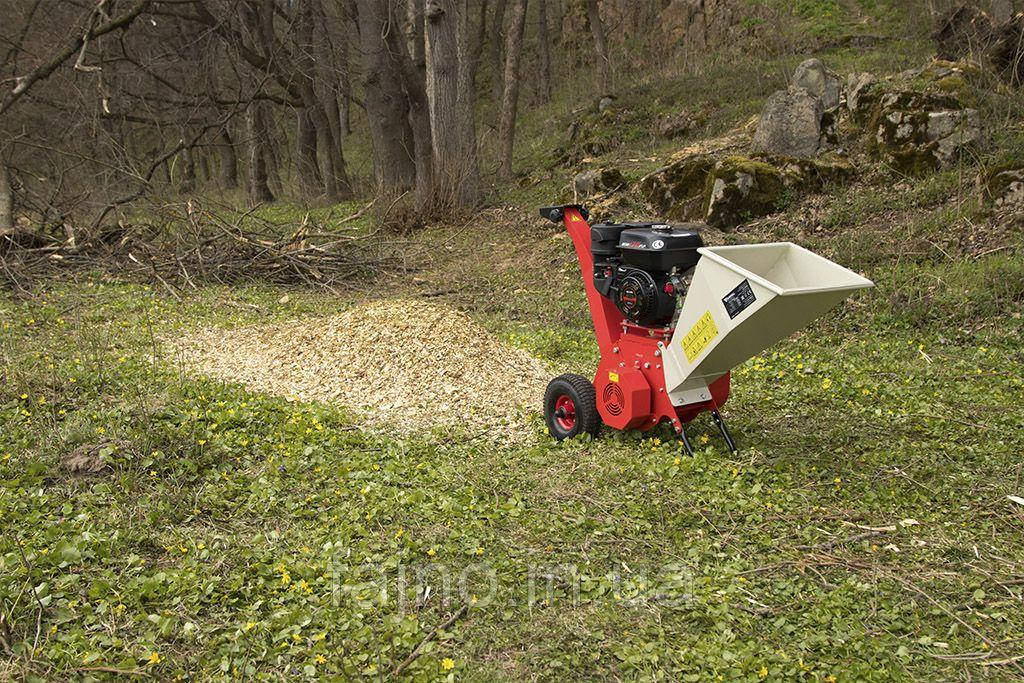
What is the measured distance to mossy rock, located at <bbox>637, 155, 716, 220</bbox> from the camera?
9.53 m

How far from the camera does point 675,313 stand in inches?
169

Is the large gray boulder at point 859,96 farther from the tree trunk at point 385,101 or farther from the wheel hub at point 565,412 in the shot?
the tree trunk at point 385,101

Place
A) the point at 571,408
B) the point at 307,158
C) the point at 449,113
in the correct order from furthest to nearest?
the point at 307,158
the point at 449,113
the point at 571,408

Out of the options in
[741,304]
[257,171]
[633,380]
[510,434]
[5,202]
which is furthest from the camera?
[257,171]

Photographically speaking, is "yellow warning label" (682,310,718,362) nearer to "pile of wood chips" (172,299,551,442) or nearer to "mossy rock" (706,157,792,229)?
"pile of wood chips" (172,299,551,442)

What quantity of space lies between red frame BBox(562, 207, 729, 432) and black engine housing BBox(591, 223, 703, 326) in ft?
0.35

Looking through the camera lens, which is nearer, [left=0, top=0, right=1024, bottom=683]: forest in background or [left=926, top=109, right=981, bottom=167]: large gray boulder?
[left=0, top=0, right=1024, bottom=683]: forest in background

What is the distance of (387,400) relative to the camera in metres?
5.65

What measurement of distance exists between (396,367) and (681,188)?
5.22 metres

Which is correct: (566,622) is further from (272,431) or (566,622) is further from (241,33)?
(241,33)

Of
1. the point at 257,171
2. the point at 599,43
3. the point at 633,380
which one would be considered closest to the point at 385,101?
the point at 599,43

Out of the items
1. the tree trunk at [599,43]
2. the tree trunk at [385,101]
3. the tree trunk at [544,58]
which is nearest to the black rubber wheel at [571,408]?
the tree trunk at [385,101]

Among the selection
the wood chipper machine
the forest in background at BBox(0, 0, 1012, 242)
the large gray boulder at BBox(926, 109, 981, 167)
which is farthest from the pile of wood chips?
the large gray boulder at BBox(926, 109, 981, 167)

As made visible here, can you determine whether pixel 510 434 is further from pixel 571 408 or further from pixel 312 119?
pixel 312 119
